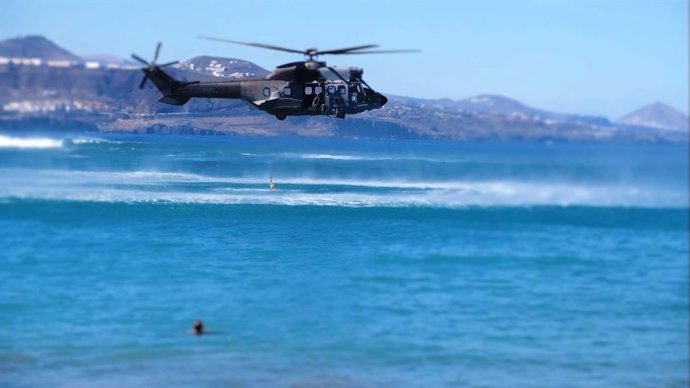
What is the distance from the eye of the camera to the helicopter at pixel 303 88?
10242mm

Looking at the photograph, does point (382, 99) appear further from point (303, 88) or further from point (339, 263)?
point (339, 263)

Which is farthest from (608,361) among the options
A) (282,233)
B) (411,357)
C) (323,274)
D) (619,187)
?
(282,233)

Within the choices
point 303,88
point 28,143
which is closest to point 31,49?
point 28,143

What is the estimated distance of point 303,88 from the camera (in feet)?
34.0

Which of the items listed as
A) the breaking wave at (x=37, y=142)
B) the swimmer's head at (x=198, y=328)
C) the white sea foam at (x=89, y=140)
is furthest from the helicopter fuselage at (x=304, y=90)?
the swimmer's head at (x=198, y=328)

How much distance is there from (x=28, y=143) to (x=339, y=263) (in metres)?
4.82

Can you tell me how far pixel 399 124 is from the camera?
11750mm

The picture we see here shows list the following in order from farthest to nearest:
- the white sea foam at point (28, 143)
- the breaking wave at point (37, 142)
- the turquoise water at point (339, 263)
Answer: the white sea foam at point (28, 143) < the breaking wave at point (37, 142) < the turquoise water at point (339, 263)

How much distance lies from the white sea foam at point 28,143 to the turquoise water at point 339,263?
0.03m

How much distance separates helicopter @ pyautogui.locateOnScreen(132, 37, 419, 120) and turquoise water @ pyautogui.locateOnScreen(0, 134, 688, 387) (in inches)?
42.5

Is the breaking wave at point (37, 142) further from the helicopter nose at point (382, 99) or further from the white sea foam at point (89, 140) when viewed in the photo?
the helicopter nose at point (382, 99)

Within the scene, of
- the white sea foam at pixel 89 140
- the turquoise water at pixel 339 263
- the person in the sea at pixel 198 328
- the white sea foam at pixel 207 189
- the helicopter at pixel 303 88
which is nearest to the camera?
the helicopter at pixel 303 88

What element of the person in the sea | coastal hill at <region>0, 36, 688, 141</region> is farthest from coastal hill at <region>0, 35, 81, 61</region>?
the person in the sea

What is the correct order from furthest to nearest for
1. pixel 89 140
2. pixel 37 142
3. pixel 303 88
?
pixel 37 142
pixel 89 140
pixel 303 88
